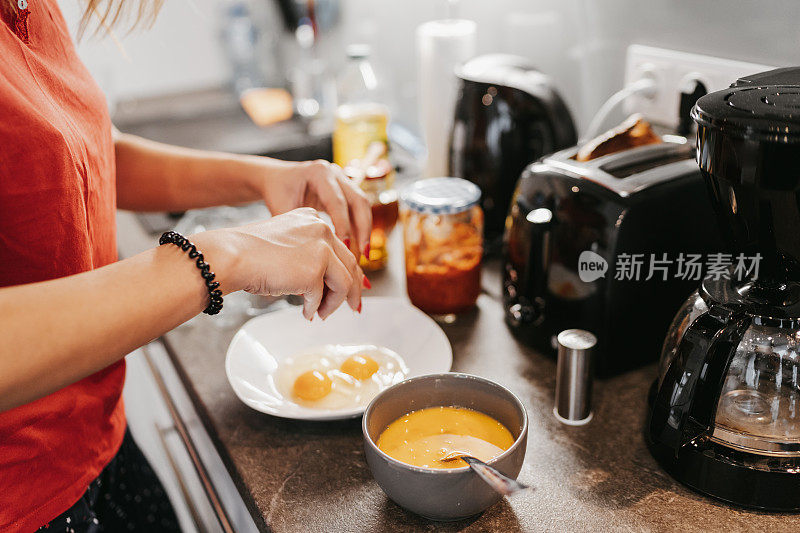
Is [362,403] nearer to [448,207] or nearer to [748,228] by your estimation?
[448,207]

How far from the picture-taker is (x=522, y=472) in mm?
740

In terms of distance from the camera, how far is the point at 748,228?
0.62m

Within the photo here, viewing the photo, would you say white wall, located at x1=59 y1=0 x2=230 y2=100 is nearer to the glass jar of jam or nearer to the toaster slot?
the glass jar of jam

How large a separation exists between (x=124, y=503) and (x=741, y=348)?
76 cm

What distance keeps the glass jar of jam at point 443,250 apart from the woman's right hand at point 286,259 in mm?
276

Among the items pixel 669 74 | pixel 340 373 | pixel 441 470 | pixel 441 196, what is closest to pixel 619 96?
pixel 669 74

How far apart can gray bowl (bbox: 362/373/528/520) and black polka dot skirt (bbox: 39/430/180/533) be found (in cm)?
36

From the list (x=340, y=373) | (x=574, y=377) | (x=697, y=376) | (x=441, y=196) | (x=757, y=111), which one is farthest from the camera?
(x=441, y=196)

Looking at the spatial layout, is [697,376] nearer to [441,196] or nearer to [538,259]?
[538,259]

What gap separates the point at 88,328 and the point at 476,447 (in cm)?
37

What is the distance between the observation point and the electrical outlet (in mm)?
952

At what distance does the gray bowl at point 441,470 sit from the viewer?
620 millimetres

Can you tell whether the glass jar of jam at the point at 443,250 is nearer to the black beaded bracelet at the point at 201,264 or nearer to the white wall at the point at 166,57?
the black beaded bracelet at the point at 201,264

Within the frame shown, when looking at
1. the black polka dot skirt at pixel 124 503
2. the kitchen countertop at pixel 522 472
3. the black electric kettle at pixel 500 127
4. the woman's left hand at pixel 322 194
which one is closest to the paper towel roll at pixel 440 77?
the black electric kettle at pixel 500 127
